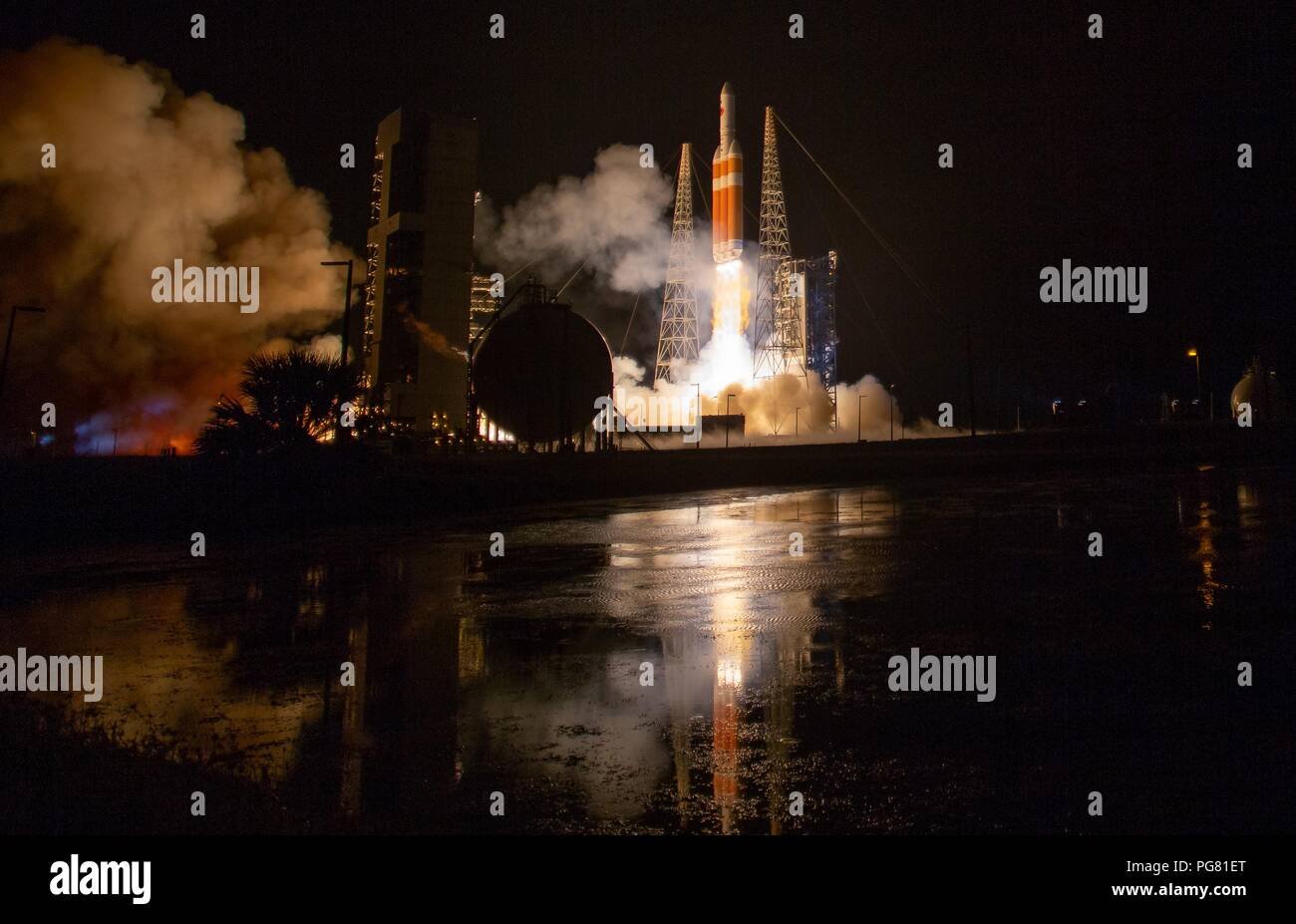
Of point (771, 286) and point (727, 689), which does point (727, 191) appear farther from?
point (727, 689)

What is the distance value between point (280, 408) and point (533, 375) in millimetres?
22088

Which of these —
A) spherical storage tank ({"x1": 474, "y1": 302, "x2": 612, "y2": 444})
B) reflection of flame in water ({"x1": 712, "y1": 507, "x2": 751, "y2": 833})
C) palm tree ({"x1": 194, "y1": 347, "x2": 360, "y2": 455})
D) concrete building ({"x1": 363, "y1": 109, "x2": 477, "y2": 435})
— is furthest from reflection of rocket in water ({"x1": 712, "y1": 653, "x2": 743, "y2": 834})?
concrete building ({"x1": 363, "y1": 109, "x2": 477, "y2": 435})

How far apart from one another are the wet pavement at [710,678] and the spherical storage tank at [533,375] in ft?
95.0

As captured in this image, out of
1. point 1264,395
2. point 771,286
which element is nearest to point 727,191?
point 771,286

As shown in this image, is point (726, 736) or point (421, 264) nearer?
point (726, 736)

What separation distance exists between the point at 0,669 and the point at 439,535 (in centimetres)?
969

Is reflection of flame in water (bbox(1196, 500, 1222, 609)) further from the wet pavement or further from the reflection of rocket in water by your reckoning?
the reflection of rocket in water

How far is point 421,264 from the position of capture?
183ft

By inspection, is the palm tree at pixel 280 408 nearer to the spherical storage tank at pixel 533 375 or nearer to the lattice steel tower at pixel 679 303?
the spherical storage tank at pixel 533 375

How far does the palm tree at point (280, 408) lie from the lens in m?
21.0

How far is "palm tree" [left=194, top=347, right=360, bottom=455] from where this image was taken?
21.0 m

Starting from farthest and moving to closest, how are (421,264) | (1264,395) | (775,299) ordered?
(775,299) → (1264,395) → (421,264)

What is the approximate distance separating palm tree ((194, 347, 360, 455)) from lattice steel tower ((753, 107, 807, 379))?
52903 mm
